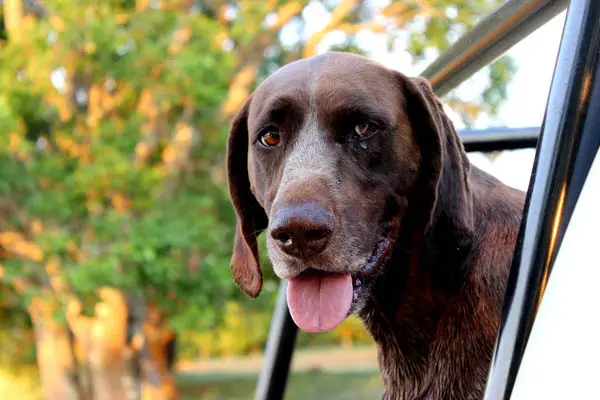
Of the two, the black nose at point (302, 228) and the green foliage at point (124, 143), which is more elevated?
the green foliage at point (124, 143)

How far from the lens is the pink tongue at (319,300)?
6.46 feet

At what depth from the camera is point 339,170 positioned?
2.12 metres

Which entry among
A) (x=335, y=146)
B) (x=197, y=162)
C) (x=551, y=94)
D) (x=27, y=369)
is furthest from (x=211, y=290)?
(x=551, y=94)

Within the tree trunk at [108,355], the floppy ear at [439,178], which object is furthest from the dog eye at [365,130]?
the tree trunk at [108,355]

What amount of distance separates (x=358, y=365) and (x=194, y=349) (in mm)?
6885

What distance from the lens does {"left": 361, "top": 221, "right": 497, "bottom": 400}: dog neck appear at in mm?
1913

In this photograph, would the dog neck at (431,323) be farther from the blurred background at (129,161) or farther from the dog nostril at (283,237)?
the blurred background at (129,161)

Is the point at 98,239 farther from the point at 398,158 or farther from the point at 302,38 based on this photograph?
the point at 398,158

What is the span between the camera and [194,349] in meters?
33.1

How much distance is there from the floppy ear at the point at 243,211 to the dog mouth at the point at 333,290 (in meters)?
0.42

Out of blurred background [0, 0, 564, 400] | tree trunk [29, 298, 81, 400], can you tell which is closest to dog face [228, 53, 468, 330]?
blurred background [0, 0, 564, 400]

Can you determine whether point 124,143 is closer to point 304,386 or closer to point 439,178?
point 439,178

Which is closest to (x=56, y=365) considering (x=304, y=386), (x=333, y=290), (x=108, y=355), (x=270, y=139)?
(x=108, y=355)

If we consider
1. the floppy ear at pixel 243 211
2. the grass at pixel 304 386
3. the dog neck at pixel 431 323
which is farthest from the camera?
the grass at pixel 304 386
